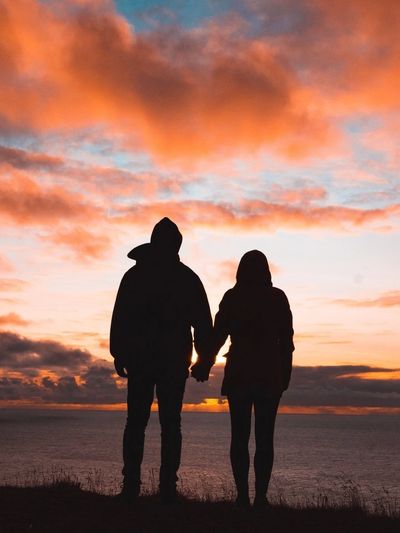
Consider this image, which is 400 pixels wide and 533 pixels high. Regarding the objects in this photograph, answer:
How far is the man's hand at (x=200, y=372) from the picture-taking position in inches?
303

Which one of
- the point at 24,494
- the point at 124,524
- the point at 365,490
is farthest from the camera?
the point at 365,490

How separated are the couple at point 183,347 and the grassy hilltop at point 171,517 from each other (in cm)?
35

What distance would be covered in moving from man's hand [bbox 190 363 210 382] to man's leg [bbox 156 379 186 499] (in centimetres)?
24

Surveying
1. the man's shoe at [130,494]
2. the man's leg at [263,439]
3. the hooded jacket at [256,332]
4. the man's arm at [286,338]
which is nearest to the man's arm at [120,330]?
the hooded jacket at [256,332]

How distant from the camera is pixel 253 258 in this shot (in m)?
7.95

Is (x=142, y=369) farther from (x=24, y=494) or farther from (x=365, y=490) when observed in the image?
(x=365, y=490)

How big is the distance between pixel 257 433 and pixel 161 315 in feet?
5.92

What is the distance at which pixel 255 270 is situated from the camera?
7934mm

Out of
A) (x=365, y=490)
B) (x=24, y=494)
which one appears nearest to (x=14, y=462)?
(x=365, y=490)

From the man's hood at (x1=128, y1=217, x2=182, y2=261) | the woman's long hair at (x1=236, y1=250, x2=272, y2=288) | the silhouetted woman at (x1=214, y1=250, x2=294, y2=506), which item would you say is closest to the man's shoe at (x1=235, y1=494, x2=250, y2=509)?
the silhouetted woman at (x1=214, y1=250, x2=294, y2=506)

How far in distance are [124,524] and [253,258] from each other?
3.40m

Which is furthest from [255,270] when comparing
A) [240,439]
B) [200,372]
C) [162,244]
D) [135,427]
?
[135,427]

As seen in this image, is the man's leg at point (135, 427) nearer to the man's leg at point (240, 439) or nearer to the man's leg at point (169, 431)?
the man's leg at point (169, 431)

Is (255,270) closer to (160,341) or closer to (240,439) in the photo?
(160,341)
